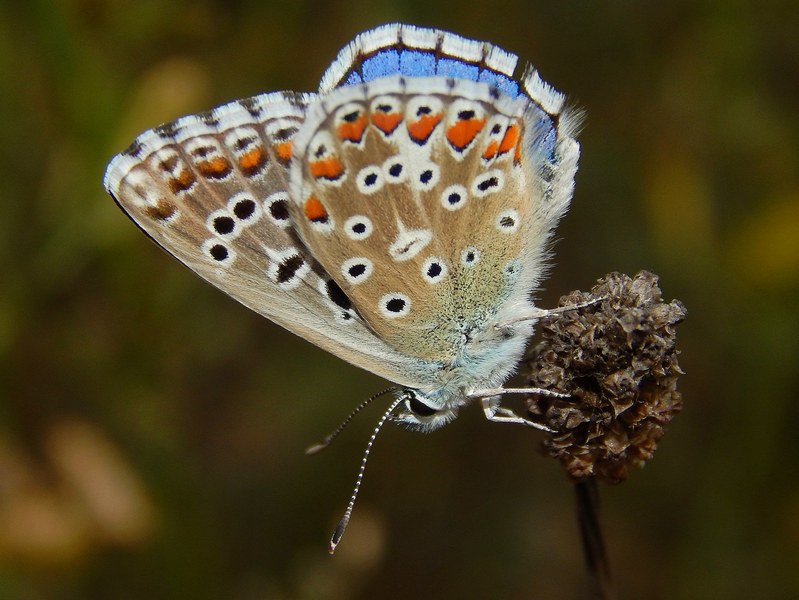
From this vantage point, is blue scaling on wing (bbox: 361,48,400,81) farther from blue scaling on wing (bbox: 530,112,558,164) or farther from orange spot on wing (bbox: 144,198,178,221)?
orange spot on wing (bbox: 144,198,178,221)

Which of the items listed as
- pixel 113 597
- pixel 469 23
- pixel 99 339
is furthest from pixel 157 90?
pixel 113 597

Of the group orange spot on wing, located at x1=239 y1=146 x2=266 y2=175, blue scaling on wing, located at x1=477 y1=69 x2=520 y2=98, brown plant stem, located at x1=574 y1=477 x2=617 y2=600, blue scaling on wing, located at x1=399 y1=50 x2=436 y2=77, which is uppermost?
blue scaling on wing, located at x1=399 y1=50 x2=436 y2=77

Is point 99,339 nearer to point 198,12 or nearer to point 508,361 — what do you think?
point 198,12

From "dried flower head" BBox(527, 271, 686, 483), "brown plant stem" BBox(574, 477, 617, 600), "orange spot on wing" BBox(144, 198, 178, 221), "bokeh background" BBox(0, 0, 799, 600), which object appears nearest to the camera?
"brown plant stem" BBox(574, 477, 617, 600)

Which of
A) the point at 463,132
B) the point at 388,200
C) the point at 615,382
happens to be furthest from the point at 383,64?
the point at 615,382

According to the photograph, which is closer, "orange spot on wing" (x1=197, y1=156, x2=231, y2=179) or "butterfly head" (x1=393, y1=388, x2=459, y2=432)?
"orange spot on wing" (x1=197, y1=156, x2=231, y2=179)

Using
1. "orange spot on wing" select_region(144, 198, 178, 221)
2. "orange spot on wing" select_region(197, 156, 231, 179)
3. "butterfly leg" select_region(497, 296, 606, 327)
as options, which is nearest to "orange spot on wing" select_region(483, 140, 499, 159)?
"butterfly leg" select_region(497, 296, 606, 327)

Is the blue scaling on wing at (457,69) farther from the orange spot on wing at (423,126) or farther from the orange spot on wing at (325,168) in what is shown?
the orange spot on wing at (325,168)
